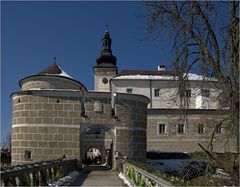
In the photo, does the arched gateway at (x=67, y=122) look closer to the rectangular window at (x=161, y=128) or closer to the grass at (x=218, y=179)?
the rectangular window at (x=161, y=128)

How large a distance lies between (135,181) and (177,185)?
6.57 metres

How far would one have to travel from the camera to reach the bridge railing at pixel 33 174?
8.43 meters

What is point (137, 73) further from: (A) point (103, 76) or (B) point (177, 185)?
(B) point (177, 185)

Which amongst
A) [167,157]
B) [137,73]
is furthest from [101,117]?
[137,73]

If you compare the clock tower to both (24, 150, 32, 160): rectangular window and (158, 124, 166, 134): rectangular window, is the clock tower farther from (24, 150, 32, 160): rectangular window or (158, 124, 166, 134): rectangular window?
(24, 150, 32, 160): rectangular window

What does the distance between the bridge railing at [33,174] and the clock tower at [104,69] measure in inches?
1384

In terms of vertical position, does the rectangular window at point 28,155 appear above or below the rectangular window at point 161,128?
below

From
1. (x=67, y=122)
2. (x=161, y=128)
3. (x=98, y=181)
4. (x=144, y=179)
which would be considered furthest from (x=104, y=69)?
(x=144, y=179)

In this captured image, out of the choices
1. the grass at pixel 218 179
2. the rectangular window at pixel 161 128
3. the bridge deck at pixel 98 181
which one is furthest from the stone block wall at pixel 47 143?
the rectangular window at pixel 161 128

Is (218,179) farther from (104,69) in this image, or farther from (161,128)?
(104,69)

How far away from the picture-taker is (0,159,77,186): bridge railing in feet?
27.7

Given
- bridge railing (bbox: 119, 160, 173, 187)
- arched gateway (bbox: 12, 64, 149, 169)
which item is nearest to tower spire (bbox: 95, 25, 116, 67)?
arched gateway (bbox: 12, 64, 149, 169)

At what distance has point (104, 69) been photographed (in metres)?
53.7

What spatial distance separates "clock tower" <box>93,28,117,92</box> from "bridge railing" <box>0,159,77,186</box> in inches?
1384
